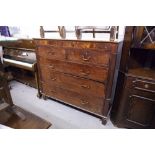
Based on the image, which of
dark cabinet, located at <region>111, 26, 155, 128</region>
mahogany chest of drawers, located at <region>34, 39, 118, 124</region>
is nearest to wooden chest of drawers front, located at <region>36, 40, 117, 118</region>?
mahogany chest of drawers, located at <region>34, 39, 118, 124</region>

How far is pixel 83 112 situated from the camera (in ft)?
6.75

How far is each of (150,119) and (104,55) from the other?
947 mm

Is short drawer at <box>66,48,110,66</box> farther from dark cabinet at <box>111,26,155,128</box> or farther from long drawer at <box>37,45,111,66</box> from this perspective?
dark cabinet at <box>111,26,155,128</box>

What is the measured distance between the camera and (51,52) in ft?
5.94

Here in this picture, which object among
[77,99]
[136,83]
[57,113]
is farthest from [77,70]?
[57,113]

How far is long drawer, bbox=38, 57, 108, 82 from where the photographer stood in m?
1.51

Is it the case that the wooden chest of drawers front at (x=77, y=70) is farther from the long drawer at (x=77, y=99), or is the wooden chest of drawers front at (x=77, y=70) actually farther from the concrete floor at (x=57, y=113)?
the concrete floor at (x=57, y=113)

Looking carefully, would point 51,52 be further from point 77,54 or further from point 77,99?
point 77,99

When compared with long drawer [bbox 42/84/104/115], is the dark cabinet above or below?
above

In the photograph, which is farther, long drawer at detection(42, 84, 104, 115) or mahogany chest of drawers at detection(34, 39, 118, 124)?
long drawer at detection(42, 84, 104, 115)

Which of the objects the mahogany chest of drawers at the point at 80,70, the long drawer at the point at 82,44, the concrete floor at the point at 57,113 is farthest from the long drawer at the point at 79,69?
the concrete floor at the point at 57,113

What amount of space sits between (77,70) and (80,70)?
0.05 metres

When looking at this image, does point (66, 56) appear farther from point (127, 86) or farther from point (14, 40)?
point (14, 40)
